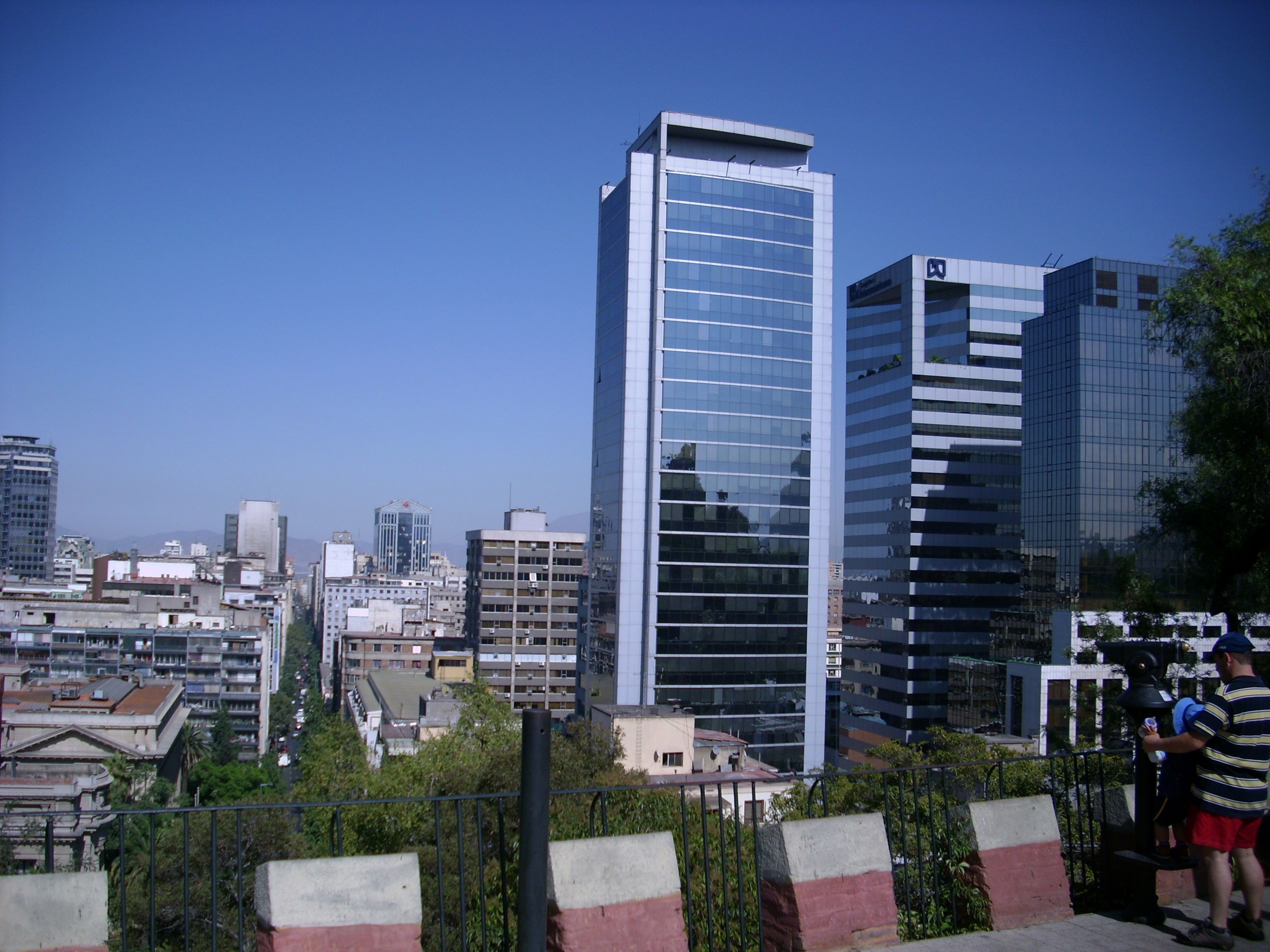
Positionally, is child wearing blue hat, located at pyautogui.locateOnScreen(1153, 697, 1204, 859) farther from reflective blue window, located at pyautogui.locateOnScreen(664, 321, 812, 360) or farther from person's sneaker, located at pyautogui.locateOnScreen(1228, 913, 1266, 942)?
reflective blue window, located at pyautogui.locateOnScreen(664, 321, 812, 360)

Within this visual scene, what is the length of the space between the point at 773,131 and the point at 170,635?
2174 inches

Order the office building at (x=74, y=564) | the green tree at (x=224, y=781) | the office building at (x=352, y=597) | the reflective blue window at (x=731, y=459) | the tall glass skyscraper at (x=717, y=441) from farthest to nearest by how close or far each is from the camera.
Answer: the office building at (x=352, y=597), the office building at (x=74, y=564), the reflective blue window at (x=731, y=459), the tall glass skyscraper at (x=717, y=441), the green tree at (x=224, y=781)

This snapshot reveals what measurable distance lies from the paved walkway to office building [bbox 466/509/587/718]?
80401 millimetres

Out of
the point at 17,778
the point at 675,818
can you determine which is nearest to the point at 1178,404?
the point at 675,818

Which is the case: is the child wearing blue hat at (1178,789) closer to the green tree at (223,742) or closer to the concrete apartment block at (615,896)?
the concrete apartment block at (615,896)

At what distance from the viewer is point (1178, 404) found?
59.5 meters

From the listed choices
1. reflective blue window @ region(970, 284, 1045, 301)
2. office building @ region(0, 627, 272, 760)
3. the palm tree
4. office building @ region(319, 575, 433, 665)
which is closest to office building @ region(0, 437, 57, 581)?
office building @ region(319, 575, 433, 665)

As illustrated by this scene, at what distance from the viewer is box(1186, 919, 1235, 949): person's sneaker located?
5.20 meters

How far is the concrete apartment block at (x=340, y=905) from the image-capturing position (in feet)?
14.8

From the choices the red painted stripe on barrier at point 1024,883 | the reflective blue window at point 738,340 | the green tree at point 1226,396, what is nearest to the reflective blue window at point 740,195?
the reflective blue window at point 738,340

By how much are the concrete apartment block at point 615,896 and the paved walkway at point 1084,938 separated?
1.38 meters

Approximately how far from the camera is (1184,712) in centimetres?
562

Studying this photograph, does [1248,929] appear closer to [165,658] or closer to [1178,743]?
[1178,743]

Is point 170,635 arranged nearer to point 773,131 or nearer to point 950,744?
point 773,131
